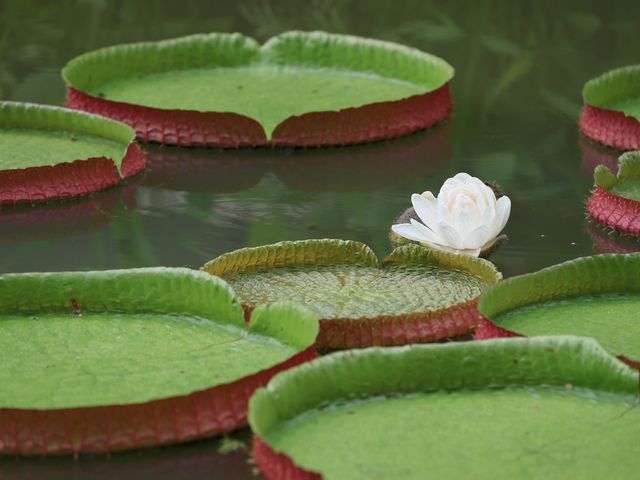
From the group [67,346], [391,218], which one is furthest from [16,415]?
[391,218]

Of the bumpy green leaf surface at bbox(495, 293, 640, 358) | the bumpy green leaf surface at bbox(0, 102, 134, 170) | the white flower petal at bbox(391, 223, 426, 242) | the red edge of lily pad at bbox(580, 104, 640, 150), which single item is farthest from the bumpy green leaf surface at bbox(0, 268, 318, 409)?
the red edge of lily pad at bbox(580, 104, 640, 150)

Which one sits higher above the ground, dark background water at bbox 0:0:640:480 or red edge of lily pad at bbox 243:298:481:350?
red edge of lily pad at bbox 243:298:481:350

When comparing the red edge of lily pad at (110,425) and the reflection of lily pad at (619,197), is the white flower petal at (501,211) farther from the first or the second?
the red edge of lily pad at (110,425)

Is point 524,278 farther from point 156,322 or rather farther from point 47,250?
point 47,250

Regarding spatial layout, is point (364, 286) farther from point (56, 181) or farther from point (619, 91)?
point (619, 91)

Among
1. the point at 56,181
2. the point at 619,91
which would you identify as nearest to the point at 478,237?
the point at 56,181

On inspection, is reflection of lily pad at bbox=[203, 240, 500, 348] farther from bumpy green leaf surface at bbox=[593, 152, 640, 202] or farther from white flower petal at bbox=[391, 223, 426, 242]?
bumpy green leaf surface at bbox=[593, 152, 640, 202]
